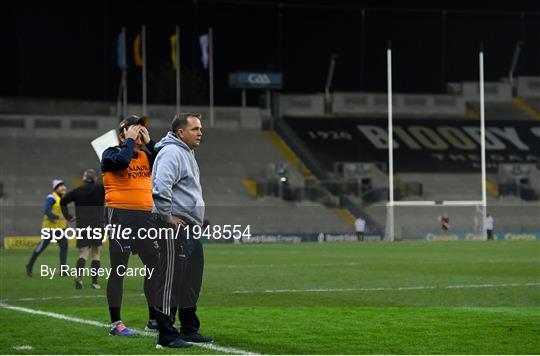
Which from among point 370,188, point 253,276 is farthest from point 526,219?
point 253,276

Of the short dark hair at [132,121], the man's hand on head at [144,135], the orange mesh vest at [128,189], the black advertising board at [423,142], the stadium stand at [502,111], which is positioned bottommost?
the orange mesh vest at [128,189]

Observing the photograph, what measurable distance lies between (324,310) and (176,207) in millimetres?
3892

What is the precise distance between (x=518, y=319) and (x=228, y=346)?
145 inches

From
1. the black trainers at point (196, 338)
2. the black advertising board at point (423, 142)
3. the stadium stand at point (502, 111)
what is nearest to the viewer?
the black trainers at point (196, 338)

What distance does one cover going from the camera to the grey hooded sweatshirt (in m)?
9.59

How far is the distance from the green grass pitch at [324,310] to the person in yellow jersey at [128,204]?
0.47 m

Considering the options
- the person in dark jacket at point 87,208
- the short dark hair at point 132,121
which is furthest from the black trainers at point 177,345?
the person in dark jacket at point 87,208

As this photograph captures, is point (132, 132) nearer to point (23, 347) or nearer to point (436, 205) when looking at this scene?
point (23, 347)

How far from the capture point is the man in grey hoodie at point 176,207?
9633 millimetres

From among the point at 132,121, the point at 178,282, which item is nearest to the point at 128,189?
the point at 132,121

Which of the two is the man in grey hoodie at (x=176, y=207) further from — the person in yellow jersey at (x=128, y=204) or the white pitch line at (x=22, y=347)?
the white pitch line at (x=22, y=347)

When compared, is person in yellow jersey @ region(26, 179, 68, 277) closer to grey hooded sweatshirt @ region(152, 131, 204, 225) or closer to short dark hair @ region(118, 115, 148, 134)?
→ short dark hair @ region(118, 115, 148, 134)

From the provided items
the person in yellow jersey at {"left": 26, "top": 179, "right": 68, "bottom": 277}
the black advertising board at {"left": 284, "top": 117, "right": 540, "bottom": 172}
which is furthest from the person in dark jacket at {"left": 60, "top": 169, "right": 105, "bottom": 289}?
the black advertising board at {"left": 284, "top": 117, "right": 540, "bottom": 172}

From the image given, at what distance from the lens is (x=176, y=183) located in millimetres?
9719
